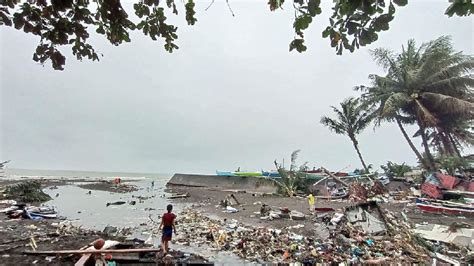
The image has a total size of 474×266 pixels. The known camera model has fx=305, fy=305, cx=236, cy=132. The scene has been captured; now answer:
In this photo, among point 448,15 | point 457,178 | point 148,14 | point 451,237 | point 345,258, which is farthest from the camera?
point 457,178

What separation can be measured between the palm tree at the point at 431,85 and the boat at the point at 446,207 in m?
7.26

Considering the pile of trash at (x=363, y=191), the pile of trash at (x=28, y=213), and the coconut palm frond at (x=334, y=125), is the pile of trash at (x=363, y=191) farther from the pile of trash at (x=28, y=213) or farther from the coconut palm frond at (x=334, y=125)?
the pile of trash at (x=28, y=213)

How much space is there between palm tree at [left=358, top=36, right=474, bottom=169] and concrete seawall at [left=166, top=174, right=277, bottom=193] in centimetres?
1148

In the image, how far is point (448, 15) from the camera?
2113 mm

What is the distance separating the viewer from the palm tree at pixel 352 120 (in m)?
22.8

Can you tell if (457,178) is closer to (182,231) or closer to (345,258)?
(345,258)

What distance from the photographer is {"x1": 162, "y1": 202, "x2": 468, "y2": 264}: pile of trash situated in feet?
25.2

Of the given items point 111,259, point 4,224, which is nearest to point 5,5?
point 111,259

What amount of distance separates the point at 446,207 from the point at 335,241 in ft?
23.9

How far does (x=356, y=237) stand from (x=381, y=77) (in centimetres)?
1595

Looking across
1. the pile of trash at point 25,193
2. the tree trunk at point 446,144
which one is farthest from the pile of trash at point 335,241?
the tree trunk at point 446,144

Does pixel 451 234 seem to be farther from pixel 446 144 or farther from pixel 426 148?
pixel 446 144

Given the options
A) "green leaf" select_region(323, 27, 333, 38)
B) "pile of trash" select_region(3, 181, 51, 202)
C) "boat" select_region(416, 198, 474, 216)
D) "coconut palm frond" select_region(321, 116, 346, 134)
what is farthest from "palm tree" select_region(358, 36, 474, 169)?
"pile of trash" select_region(3, 181, 51, 202)

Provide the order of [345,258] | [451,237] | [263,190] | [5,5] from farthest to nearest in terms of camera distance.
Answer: [263,190], [451,237], [345,258], [5,5]
